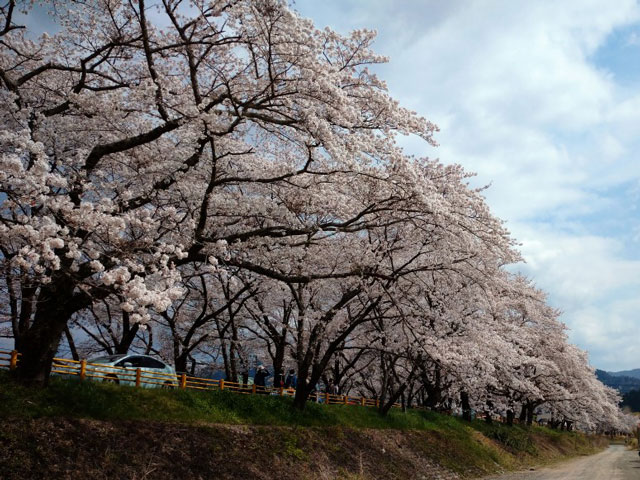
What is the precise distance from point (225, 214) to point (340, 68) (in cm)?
524

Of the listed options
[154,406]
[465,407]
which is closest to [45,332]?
[154,406]

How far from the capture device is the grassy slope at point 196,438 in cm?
1048

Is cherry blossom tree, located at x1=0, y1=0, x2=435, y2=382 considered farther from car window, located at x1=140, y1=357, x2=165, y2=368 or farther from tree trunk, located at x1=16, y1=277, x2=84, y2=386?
car window, located at x1=140, y1=357, x2=165, y2=368

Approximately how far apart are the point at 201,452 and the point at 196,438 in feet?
1.81

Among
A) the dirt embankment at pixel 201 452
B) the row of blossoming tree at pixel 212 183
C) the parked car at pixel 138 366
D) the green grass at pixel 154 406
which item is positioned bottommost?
the dirt embankment at pixel 201 452

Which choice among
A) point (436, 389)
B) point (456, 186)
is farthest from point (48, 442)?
point (436, 389)

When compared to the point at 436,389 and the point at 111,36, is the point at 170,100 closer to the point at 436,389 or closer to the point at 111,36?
the point at 111,36

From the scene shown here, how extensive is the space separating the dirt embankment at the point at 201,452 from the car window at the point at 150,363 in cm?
435

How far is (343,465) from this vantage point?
17047 millimetres

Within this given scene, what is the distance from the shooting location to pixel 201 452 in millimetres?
13000

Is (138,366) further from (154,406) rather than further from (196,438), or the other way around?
(196,438)

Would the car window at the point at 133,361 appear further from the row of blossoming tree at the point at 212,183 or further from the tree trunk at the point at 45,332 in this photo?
the tree trunk at the point at 45,332

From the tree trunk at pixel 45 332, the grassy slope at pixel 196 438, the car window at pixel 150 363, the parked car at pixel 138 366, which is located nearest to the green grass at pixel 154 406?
the grassy slope at pixel 196 438

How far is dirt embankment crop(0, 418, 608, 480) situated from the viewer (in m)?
10.1
